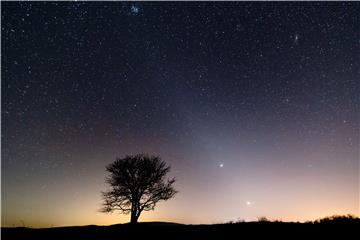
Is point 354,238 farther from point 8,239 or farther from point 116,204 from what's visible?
point 116,204

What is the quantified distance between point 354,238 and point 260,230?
3.96 meters

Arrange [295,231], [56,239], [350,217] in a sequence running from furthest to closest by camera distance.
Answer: [56,239]
[350,217]
[295,231]

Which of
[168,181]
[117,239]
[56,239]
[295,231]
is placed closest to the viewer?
[295,231]

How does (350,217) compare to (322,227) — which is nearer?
(322,227)

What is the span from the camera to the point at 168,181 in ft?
100

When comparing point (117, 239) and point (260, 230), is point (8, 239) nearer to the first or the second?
point (117, 239)

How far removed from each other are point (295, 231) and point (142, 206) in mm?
20206

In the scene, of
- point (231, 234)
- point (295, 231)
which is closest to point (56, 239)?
point (231, 234)

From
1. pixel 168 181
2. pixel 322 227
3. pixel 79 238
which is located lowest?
pixel 79 238

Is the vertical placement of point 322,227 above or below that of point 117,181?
below

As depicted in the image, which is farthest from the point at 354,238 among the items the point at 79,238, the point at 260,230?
the point at 79,238

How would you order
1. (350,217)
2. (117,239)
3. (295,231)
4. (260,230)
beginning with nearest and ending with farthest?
(295,231) → (260,230) → (350,217) → (117,239)

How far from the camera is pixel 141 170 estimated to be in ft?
98.7

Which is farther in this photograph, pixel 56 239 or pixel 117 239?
pixel 56 239
